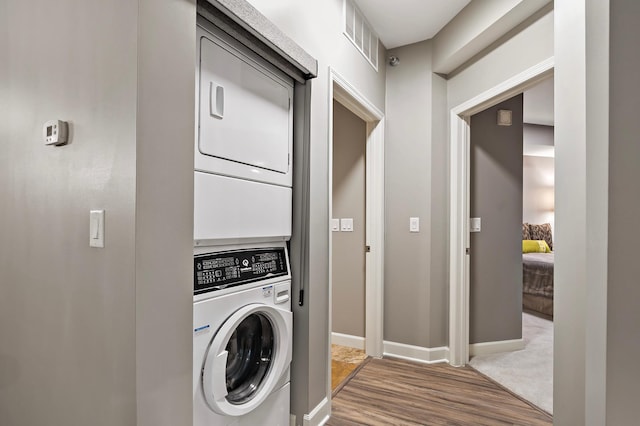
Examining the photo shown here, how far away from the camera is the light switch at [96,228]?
39.6 inches

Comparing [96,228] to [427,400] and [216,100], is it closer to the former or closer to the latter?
[216,100]

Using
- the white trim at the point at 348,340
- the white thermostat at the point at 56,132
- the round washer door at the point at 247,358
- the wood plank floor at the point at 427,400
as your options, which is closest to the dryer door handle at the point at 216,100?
the white thermostat at the point at 56,132

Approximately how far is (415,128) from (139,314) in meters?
2.71

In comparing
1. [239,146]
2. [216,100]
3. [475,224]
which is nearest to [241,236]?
[239,146]

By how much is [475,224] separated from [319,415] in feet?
6.96

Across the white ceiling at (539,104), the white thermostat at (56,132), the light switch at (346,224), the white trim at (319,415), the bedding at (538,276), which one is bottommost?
the white trim at (319,415)

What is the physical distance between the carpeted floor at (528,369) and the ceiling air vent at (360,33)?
8.71 ft

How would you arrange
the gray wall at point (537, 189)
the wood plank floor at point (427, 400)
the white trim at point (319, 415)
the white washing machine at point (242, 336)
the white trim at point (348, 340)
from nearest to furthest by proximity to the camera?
1. the white washing machine at point (242, 336)
2. the white trim at point (319, 415)
3. the wood plank floor at point (427, 400)
4. the white trim at point (348, 340)
5. the gray wall at point (537, 189)

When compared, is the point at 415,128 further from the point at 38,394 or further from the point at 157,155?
the point at 38,394

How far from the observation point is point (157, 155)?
3.19 ft

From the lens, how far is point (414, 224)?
305cm

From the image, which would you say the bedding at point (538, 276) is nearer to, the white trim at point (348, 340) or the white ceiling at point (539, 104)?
the white ceiling at point (539, 104)

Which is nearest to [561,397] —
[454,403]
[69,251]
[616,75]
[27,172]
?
[454,403]

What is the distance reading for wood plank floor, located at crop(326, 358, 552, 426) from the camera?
6.83ft
